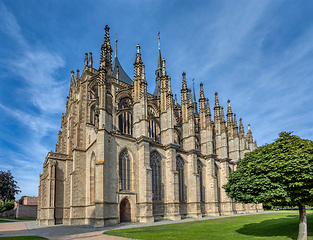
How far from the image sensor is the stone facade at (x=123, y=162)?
80.9ft

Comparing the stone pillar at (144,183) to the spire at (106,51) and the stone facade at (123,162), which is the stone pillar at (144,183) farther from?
the spire at (106,51)

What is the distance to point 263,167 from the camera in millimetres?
12922

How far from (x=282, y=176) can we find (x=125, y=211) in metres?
17.5

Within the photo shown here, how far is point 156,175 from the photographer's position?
29.1 meters

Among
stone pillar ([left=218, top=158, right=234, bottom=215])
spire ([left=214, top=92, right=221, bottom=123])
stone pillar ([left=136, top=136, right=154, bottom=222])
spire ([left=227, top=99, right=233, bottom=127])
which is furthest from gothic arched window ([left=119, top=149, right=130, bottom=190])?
spire ([left=227, top=99, right=233, bottom=127])

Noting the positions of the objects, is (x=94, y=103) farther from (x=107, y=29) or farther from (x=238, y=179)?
(x=238, y=179)

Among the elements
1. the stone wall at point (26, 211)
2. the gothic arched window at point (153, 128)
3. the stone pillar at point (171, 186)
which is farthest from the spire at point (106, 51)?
the stone wall at point (26, 211)

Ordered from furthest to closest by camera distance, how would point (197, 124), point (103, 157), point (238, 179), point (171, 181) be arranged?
point (197, 124) < point (171, 181) < point (103, 157) < point (238, 179)

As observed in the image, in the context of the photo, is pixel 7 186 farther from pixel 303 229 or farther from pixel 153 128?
pixel 303 229

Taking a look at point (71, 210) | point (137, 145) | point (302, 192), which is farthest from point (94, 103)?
point (302, 192)

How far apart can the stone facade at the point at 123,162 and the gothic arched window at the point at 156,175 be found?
0.39 feet

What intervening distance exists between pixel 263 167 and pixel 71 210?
854 inches

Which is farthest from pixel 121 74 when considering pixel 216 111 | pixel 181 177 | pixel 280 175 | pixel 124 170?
pixel 280 175

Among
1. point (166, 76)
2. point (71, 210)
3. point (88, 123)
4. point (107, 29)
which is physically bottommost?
point (71, 210)
